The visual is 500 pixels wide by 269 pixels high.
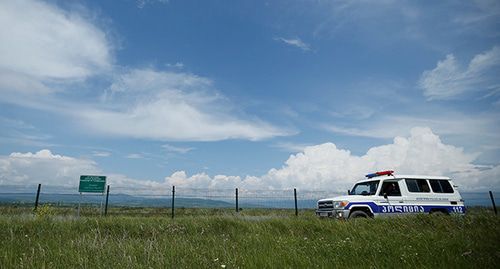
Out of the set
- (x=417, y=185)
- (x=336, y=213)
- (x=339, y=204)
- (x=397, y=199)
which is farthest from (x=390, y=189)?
(x=336, y=213)

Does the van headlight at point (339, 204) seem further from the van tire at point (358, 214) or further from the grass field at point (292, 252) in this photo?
the grass field at point (292, 252)

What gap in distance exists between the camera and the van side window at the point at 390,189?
1228cm

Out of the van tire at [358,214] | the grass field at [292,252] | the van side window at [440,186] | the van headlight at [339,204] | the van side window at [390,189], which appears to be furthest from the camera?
the van side window at [440,186]

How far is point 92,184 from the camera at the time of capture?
54.4ft

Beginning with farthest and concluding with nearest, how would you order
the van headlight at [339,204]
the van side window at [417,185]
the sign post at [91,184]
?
→ the sign post at [91,184]
the van side window at [417,185]
the van headlight at [339,204]

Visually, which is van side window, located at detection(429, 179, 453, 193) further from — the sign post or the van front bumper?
the sign post

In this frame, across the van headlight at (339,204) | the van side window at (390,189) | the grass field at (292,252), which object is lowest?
the grass field at (292,252)

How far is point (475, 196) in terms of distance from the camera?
72.1 feet

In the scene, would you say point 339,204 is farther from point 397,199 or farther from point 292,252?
point 292,252

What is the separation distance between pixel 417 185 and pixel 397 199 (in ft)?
3.88

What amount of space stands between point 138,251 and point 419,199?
11.1 m

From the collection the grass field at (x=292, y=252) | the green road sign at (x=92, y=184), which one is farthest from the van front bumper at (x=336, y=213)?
the green road sign at (x=92, y=184)

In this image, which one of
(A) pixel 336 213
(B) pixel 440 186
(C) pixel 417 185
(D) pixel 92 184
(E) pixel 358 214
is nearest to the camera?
(E) pixel 358 214

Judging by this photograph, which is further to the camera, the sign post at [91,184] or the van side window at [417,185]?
the sign post at [91,184]
